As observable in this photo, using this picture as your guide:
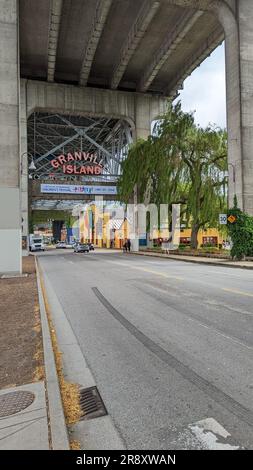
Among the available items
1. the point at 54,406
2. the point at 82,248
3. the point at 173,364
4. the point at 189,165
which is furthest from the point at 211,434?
the point at 82,248

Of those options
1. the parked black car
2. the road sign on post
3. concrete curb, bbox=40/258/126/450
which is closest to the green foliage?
the road sign on post

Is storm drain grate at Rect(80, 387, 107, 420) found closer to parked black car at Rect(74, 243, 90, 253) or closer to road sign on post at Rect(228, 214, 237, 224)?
road sign on post at Rect(228, 214, 237, 224)

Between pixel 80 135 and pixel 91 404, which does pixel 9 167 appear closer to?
pixel 91 404

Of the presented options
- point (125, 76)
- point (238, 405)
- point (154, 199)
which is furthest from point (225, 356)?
point (125, 76)

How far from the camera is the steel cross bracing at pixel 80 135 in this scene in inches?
1891

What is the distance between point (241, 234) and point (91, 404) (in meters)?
21.9

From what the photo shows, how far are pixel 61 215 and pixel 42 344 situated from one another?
9178cm

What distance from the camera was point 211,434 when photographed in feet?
10.3

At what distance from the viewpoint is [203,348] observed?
553cm

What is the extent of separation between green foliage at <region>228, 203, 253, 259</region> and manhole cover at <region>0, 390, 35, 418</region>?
2199cm

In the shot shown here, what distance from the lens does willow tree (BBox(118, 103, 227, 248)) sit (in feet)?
98.9

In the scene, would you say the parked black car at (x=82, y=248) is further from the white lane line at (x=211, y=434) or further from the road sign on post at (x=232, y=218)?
the white lane line at (x=211, y=434)

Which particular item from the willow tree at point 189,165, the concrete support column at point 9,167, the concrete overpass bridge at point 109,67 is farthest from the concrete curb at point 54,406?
the willow tree at point 189,165

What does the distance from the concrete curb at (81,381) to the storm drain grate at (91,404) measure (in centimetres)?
10
